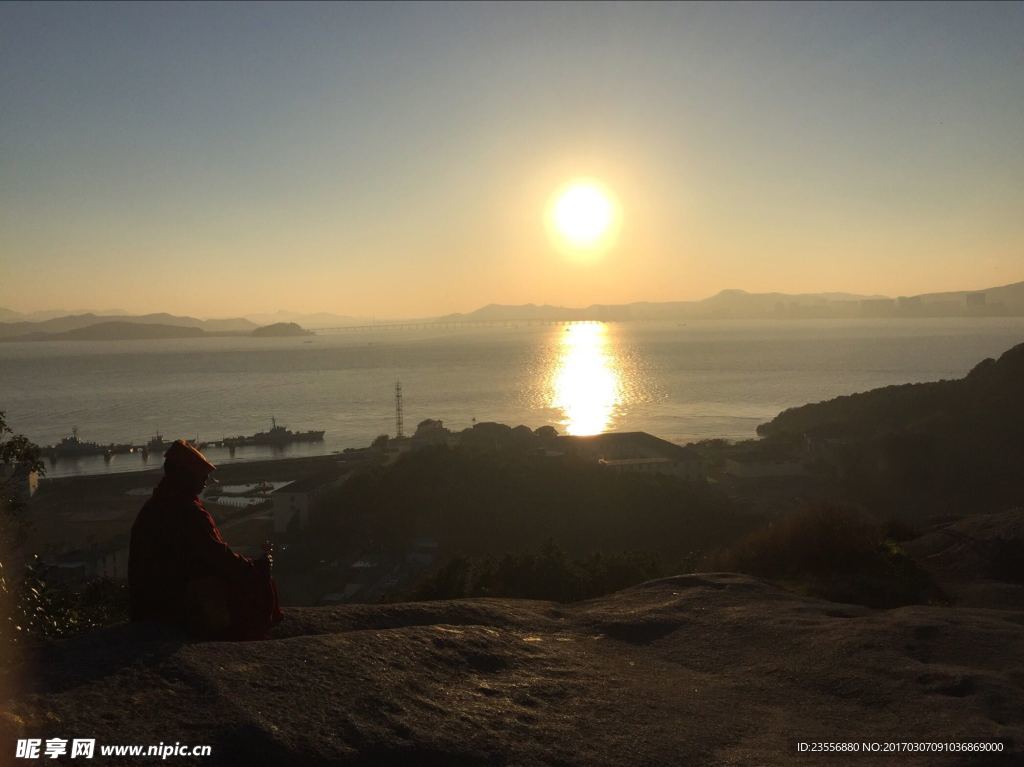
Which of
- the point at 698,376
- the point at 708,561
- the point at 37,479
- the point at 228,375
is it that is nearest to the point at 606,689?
the point at 708,561

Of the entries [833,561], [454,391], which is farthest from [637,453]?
[454,391]

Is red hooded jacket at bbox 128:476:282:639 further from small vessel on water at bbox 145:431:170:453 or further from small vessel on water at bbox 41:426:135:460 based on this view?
small vessel on water at bbox 41:426:135:460

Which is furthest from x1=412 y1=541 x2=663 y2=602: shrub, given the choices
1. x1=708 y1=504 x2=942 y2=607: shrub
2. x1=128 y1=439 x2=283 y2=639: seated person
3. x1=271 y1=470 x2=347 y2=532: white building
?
x1=271 y1=470 x2=347 y2=532: white building

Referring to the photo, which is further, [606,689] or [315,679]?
[606,689]

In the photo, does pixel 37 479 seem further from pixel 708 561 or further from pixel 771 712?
pixel 771 712

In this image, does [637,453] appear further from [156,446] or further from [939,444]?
[156,446]

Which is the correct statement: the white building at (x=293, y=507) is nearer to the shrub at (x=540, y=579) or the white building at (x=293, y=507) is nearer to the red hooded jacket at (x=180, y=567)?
the shrub at (x=540, y=579)
